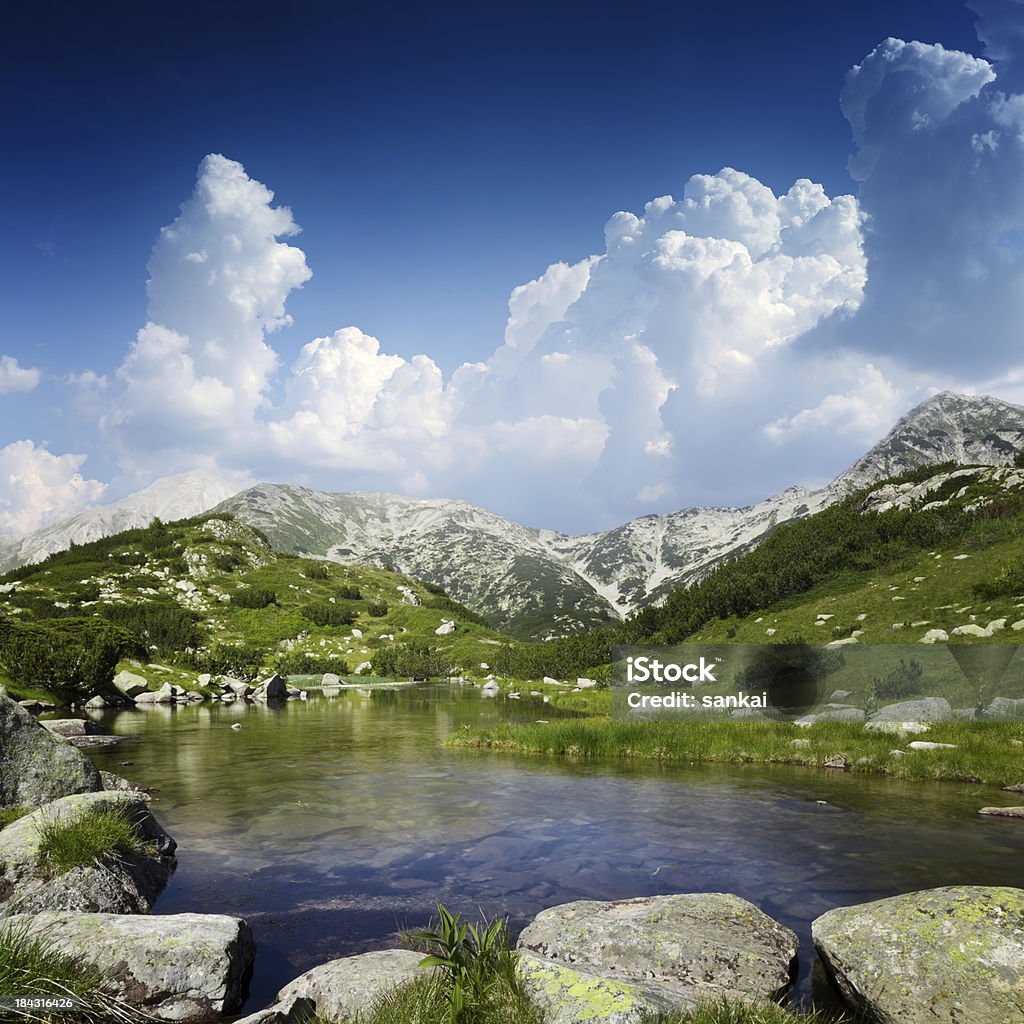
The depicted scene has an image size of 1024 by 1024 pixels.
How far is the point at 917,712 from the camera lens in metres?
35.1

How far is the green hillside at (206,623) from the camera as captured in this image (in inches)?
3789

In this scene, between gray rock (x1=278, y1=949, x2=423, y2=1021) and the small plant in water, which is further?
gray rock (x1=278, y1=949, x2=423, y2=1021)

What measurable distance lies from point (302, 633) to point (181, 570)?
174 ft

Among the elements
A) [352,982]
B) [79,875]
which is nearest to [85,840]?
[79,875]

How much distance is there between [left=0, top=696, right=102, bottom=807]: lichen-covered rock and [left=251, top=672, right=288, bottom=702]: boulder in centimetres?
7222

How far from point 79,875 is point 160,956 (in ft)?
16.1

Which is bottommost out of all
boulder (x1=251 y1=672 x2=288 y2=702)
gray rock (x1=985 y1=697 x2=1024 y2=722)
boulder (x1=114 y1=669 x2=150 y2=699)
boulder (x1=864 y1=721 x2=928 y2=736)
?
boulder (x1=251 y1=672 x2=288 y2=702)

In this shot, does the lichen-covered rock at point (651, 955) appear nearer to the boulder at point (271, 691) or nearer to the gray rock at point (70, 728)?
the gray rock at point (70, 728)

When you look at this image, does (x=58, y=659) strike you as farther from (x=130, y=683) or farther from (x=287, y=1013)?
(x=287, y=1013)

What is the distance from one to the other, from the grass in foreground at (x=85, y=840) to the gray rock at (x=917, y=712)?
34.2 metres

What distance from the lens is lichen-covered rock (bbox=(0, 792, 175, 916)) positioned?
40.3 ft

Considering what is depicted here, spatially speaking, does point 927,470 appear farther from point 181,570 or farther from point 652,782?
point 181,570

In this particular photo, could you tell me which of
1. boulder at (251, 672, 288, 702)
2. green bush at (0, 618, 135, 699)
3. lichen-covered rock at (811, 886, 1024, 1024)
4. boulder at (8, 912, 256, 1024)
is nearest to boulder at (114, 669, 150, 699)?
green bush at (0, 618, 135, 699)

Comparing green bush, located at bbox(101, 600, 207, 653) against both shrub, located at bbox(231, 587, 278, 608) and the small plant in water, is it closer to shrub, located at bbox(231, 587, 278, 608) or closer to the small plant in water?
shrub, located at bbox(231, 587, 278, 608)
